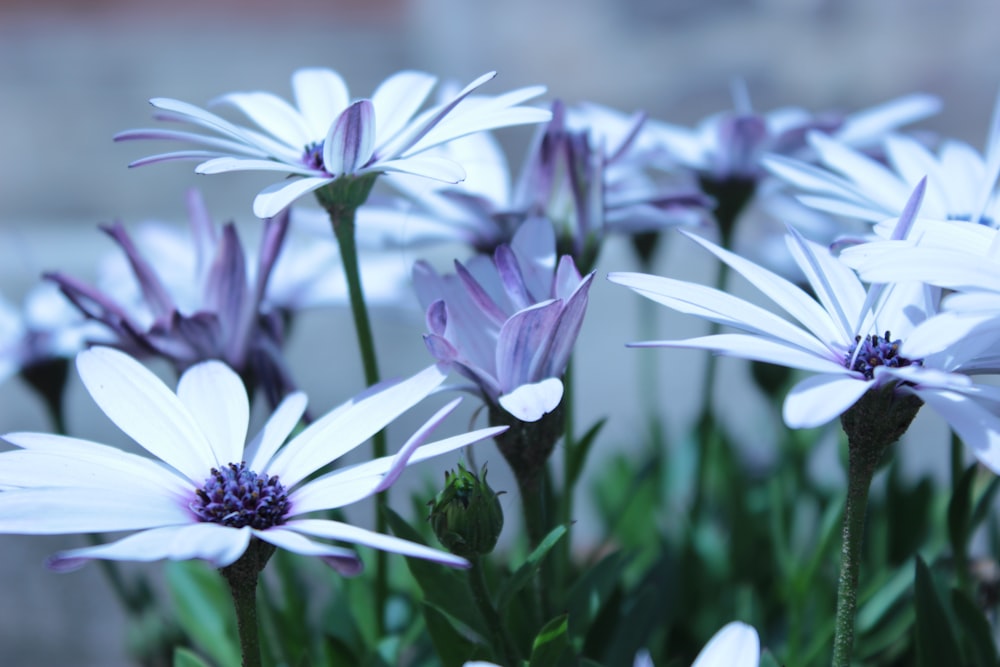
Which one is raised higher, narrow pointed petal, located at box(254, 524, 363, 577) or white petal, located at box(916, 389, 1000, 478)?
white petal, located at box(916, 389, 1000, 478)

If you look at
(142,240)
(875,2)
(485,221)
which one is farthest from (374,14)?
(485,221)

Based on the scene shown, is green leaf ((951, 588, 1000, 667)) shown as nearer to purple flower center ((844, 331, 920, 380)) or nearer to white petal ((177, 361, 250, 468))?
purple flower center ((844, 331, 920, 380))

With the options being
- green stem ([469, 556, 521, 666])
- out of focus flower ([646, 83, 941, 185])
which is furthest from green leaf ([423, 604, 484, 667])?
out of focus flower ([646, 83, 941, 185])

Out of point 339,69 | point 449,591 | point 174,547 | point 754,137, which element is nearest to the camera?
point 174,547

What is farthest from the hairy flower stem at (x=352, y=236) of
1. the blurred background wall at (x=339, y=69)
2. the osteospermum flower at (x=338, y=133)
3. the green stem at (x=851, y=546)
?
the blurred background wall at (x=339, y=69)

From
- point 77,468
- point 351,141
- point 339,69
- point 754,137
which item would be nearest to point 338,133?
point 351,141

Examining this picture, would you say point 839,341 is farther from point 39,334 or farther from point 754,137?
point 39,334

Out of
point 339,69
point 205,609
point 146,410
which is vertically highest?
point 339,69
